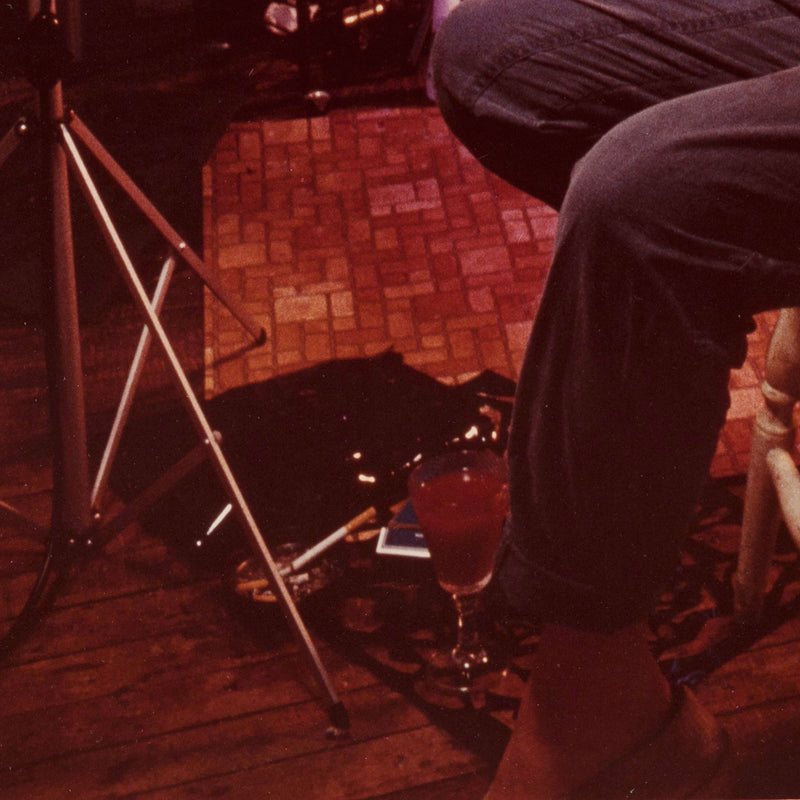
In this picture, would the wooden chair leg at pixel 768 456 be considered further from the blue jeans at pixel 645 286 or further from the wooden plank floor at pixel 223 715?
the blue jeans at pixel 645 286

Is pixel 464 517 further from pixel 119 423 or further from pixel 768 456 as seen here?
pixel 119 423

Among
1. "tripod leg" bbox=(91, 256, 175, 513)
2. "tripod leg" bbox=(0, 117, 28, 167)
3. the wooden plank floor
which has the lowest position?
the wooden plank floor

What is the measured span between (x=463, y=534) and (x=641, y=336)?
19.2 inches

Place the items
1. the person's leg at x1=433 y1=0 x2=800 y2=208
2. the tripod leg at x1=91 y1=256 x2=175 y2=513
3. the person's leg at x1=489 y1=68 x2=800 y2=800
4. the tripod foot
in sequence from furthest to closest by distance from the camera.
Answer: the tripod leg at x1=91 y1=256 x2=175 y2=513, the tripod foot, the person's leg at x1=433 y1=0 x2=800 y2=208, the person's leg at x1=489 y1=68 x2=800 y2=800

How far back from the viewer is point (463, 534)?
1124 mm

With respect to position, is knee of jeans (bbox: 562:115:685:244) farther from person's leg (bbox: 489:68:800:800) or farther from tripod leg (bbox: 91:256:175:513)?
tripod leg (bbox: 91:256:175:513)

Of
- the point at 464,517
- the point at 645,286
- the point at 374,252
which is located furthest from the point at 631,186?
the point at 374,252

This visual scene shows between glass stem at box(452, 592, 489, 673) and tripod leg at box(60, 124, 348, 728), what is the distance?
Answer: 0.18m

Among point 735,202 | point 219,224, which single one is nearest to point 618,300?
point 735,202

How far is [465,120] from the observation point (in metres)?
1.02

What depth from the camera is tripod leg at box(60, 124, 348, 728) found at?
115 centimetres

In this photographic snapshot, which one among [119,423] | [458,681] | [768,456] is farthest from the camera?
[119,423]

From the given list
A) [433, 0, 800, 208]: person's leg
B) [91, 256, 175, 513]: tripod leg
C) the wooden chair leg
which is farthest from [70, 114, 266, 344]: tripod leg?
the wooden chair leg

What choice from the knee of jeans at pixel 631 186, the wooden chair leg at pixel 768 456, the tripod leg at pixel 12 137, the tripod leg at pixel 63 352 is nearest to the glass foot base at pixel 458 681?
the wooden chair leg at pixel 768 456
